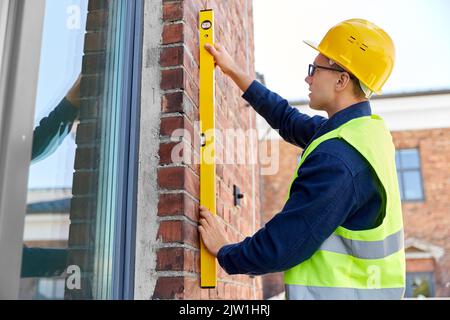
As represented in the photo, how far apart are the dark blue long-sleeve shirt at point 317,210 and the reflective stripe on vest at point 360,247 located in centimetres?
5

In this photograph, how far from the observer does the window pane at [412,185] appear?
42.5ft

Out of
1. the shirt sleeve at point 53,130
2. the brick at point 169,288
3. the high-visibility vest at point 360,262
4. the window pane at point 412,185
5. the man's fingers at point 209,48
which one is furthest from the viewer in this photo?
the window pane at point 412,185

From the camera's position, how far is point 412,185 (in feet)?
43.2

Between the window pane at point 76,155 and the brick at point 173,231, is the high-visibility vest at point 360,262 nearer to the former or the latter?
the brick at point 173,231

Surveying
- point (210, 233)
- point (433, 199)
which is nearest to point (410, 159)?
point (433, 199)

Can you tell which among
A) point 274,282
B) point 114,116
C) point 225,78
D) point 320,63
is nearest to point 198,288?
point 114,116

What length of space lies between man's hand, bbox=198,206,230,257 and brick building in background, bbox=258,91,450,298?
34.4 feet

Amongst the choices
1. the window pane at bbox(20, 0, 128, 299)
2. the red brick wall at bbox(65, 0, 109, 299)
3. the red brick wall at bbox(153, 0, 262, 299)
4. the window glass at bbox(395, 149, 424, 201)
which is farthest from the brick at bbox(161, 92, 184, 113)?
the window glass at bbox(395, 149, 424, 201)

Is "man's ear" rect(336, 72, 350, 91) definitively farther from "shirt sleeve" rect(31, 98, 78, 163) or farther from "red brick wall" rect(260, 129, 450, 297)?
"red brick wall" rect(260, 129, 450, 297)

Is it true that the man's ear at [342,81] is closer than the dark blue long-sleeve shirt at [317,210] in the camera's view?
No

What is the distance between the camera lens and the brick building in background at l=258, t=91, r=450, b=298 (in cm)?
1235

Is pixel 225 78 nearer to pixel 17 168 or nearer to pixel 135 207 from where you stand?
pixel 135 207

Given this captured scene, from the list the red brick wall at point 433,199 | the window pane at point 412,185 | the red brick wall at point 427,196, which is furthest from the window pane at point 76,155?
the window pane at point 412,185
